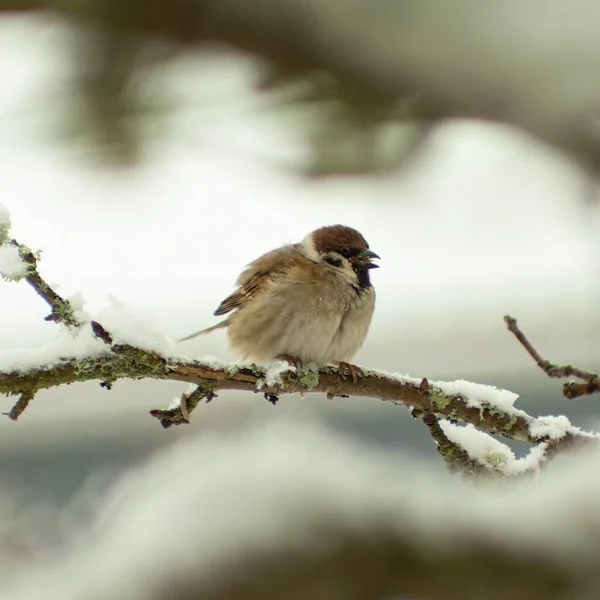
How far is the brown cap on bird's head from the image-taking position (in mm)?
2949

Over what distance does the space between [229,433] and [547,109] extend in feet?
5.59

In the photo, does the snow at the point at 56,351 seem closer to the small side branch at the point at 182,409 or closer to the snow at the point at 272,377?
the small side branch at the point at 182,409

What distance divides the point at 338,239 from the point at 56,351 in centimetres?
185

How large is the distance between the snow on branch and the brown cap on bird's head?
938mm

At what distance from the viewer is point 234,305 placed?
121 inches

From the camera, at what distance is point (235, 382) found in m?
1.58

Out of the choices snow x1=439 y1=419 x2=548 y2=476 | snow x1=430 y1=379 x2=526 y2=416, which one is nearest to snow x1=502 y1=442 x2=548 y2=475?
snow x1=439 y1=419 x2=548 y2=476

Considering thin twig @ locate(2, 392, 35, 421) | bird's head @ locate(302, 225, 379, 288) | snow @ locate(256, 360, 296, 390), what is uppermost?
bird's head @ locate(302, 225, 379, 288)

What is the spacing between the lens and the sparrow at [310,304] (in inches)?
104

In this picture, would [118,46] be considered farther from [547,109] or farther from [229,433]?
[229,433]

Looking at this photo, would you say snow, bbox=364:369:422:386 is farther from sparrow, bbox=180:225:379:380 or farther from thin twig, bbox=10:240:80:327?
thin twig, bbox=10:240:80:327

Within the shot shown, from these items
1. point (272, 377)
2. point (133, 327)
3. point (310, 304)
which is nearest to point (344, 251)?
point (310, 304)

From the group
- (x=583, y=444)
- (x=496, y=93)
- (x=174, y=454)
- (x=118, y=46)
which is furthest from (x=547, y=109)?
(x=174, y=454)

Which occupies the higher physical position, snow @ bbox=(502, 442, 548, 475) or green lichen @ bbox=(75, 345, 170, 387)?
snow @ bbox=(502, 442, 548, 475)
